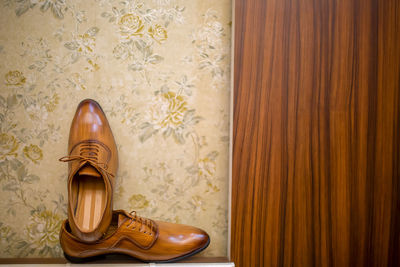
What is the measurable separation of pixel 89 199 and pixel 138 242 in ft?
0.72

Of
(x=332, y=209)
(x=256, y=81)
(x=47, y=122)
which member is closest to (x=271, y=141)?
(x=256, y=81)

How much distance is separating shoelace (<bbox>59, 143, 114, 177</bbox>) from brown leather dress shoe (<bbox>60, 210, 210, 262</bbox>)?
17 cm

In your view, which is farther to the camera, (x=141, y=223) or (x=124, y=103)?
(x=124, y=103)

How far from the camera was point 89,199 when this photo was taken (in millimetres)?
965

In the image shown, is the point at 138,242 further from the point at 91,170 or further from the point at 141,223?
the point at 91,170

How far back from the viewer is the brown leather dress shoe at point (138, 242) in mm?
908

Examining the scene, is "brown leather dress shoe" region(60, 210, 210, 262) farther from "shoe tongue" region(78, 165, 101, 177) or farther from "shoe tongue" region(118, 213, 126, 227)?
"shoe tongue" region(78, 165, 101, 177)

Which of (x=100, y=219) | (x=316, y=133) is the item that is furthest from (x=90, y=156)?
(x=316, y=133)

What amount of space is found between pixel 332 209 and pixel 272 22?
70cm

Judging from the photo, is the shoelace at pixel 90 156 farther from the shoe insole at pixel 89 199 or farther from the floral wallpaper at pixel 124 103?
the floral wallpaper at pixel 124 103

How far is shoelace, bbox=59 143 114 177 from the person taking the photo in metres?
0.92

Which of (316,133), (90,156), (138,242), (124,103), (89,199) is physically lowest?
(138,242)

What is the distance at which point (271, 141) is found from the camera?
1.01 m

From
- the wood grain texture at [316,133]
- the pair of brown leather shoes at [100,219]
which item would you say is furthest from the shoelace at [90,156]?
the wood grain texture at [316,133]
